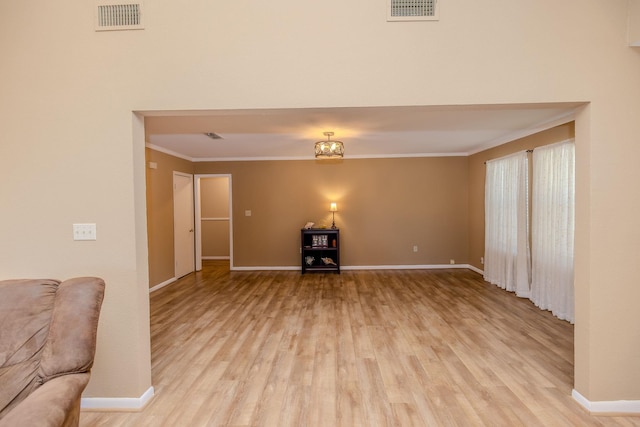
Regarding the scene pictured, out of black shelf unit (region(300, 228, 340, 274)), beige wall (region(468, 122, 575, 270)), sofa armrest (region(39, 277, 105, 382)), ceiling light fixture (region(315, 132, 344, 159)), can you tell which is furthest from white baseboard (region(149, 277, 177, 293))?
beige wall (region(468, 122, 575, 270))

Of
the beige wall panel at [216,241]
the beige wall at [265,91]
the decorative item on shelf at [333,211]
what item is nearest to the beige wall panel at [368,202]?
the decorative item on shelf at [333,211]

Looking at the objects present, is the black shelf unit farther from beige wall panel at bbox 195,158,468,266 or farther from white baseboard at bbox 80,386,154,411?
white baseboard at bbox 80,386,154,411

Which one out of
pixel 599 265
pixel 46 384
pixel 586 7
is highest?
pixel 586 7

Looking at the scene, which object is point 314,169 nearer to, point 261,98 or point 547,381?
point 261,98

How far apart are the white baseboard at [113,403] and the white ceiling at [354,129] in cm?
205

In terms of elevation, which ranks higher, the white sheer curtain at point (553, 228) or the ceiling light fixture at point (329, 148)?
the ceiling light fixture at point (329, 148)

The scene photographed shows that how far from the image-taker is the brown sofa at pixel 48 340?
4.96 ft

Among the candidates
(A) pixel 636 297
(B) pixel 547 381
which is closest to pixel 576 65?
(A) pixel 636 297

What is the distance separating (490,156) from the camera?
5.89m

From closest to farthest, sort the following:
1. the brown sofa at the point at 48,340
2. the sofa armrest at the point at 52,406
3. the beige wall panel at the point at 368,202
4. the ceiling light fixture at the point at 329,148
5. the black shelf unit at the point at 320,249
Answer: the sofa armrest at the point at 52,406 < the brown sofa at the point at 48,340 < the ceiling light fixture at the point at 329,148 < the black shelf unit at the point at 320,249 < the beige wall panel at the point at 368,202

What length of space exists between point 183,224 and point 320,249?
283 cm

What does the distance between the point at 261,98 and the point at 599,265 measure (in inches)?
102

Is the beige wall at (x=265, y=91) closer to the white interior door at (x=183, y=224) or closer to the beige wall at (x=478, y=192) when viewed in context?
the beige wall at (x=478, y=192)

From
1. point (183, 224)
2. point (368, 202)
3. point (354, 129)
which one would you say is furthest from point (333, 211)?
point (183, 224)
